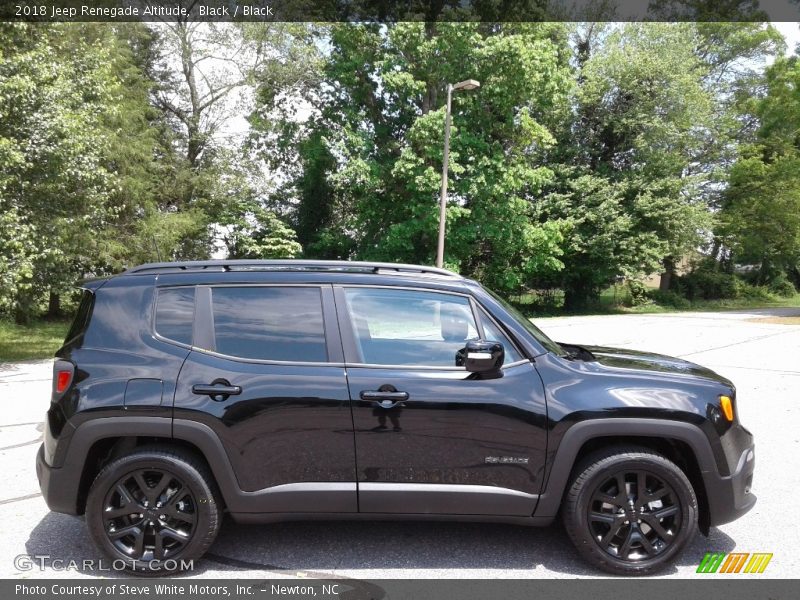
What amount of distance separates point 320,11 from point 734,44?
29.4 metres

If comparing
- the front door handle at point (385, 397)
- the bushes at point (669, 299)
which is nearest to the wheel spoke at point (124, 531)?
the front door handle at point (385, 397)

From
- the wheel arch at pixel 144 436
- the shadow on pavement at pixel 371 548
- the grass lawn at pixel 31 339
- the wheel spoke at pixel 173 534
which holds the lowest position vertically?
the grass lawn at pixel 31 339

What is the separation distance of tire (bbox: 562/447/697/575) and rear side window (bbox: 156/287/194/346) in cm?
240

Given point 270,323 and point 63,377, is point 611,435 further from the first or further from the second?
point 63,377

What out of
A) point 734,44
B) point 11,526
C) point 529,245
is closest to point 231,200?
point 529,245

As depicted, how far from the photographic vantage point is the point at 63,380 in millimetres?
3527

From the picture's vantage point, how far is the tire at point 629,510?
344 cm

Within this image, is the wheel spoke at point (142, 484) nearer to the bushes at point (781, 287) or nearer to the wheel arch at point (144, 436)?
the wheel arch at point (144, 436)

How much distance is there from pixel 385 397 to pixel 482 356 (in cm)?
58

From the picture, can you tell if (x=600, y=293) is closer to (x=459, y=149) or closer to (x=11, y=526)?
(x=459, y=149)

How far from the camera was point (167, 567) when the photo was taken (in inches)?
135

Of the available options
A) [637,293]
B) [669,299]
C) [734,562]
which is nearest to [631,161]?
[637,293]

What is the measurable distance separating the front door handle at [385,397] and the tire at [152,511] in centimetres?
102
